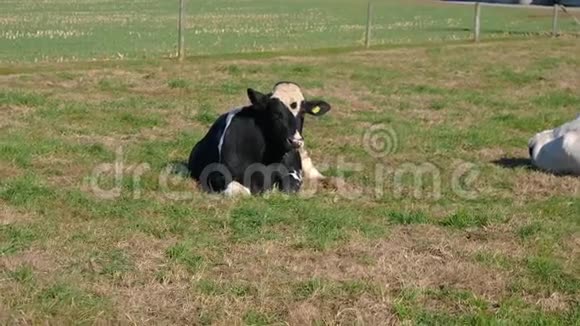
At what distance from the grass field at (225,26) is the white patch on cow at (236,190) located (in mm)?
14578

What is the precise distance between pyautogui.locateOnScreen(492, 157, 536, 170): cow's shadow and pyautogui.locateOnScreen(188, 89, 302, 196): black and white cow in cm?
275

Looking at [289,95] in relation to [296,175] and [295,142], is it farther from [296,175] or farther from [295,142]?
[296,175]

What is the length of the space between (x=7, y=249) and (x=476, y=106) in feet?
35.0

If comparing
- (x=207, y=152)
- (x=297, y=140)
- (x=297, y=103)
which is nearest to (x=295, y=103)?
(x=297, y=103)

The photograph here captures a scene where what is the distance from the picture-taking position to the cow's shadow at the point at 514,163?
33.5ft

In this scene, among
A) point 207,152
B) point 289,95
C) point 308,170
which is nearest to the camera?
point 289,95

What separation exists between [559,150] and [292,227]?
13.1 feet

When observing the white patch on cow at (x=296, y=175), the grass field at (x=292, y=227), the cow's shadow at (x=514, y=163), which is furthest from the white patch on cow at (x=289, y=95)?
the cow's shadow at (x=514, y=163)

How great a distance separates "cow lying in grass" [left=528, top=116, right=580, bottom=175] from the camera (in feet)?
31.9

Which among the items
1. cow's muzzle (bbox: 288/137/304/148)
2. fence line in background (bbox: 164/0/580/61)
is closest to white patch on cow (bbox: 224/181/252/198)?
cow's muzzle (bbox: 288/137/304/148)

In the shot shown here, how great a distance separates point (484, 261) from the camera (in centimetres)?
647

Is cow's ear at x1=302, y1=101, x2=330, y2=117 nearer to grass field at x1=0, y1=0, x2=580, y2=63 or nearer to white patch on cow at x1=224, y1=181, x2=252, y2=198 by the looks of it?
white patch on cow at x1=224, y1=181, x2=252, y2=198

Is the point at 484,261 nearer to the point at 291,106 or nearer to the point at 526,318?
the point at 526,318

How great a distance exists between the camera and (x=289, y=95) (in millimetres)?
8812
